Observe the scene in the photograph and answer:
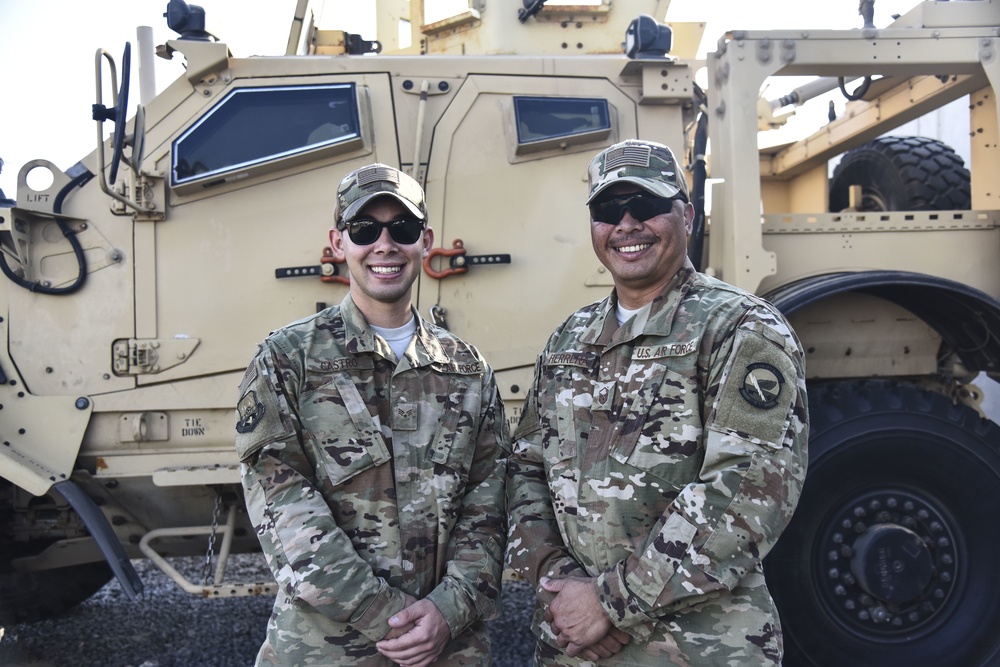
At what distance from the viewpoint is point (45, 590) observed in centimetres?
396

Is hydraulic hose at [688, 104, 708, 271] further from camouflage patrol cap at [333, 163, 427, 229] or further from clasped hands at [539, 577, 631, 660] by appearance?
clasped hands at [539, 577, 631, 660]

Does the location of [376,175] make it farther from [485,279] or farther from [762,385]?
[485,279]

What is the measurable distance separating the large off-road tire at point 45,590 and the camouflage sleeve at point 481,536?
2.67 m

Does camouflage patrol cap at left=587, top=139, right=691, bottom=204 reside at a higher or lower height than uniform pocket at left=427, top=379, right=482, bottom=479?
higher

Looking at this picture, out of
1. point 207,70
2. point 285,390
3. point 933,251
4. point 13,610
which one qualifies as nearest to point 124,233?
point 207,70

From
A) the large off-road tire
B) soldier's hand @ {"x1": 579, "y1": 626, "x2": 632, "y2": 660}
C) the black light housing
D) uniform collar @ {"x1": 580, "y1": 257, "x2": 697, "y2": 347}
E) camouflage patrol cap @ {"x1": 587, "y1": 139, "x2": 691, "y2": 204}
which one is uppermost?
the black light housing

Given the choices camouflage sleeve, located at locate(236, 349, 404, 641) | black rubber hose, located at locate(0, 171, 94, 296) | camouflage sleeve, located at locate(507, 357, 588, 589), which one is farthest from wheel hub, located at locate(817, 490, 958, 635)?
black rubber hose, located at locate(0, 171, 94, 296)

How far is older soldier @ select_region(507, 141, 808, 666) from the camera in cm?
163

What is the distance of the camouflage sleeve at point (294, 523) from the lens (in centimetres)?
171

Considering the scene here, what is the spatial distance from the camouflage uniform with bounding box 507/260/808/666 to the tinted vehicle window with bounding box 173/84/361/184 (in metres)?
1.69

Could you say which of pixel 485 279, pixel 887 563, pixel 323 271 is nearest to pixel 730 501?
pixel 887 563

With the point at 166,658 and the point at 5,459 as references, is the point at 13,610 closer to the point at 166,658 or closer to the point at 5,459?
the point at 166,658

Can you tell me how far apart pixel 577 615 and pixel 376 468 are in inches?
21.2

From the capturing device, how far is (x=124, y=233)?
3221mm
